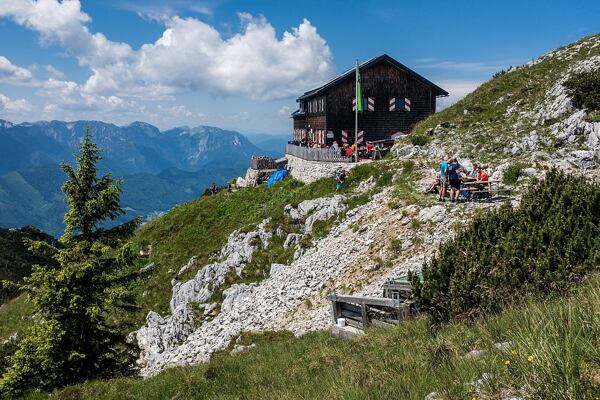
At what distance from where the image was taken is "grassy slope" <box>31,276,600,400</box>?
13.4 feet

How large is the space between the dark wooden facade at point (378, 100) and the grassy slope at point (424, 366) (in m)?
34.2

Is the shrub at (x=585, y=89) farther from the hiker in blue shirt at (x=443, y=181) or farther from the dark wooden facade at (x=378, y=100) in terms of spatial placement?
the dark wooden facade at (x=378, y=100)

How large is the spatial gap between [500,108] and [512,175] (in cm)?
1452

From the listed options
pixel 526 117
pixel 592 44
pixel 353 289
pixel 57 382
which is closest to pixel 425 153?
pixel 526 117

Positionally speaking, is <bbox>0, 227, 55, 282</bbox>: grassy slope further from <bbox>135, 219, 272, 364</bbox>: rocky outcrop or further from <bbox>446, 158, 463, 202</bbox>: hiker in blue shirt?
<bbox>446, 158, 463, 202</bbox>: hiker in blue shirt

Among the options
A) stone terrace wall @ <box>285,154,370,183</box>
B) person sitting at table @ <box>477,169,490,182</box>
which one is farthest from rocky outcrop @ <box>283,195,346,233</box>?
person sitting at table @ <box>477,169,490,182</box>

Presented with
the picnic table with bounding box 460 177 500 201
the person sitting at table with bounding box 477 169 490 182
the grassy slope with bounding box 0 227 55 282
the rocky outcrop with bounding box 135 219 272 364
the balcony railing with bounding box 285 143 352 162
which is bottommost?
the grassy slope with bounding box 0 227 55 282

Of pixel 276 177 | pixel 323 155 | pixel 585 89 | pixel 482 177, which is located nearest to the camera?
pixel 482 177

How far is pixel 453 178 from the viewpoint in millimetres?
19672

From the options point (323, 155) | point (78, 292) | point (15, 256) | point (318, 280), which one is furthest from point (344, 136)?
point (15, 256)

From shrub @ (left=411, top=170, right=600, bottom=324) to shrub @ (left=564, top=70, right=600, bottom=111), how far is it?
19.9m

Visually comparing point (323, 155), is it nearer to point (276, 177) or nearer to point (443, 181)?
point (276, 177)

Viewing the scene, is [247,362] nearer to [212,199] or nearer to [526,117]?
[526,117]

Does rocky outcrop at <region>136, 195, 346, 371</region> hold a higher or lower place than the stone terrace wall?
lower
